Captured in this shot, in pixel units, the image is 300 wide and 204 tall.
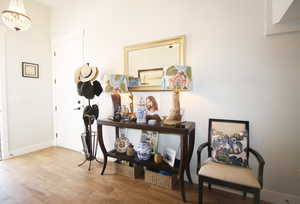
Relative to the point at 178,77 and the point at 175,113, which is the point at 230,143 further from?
the point at 178,77

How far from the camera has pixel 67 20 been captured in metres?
3.20

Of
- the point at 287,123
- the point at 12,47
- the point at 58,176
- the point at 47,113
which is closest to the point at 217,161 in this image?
the point at 287,123

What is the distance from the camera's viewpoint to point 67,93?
10.9 ft

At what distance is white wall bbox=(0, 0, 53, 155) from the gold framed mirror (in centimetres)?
222

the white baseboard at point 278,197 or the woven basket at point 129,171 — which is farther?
the woven basket at point 129,171

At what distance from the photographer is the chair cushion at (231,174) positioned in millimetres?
1304

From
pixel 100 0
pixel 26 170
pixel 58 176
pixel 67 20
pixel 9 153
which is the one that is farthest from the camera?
pixel 67 20

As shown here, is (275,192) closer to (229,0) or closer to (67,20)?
(229,0)

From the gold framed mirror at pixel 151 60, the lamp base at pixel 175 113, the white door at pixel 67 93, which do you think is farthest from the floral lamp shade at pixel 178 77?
the white door at pixel 67 93

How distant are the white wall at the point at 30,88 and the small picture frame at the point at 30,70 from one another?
66 millimetres

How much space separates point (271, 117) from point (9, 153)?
169 inches

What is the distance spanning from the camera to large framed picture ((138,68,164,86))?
86.8 inches

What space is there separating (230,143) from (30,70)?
389cm

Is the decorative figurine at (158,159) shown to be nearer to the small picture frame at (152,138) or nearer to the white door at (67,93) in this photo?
the small picture frame at (152,138)
